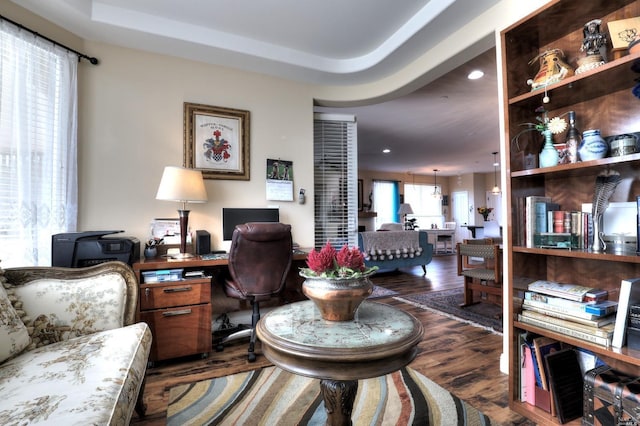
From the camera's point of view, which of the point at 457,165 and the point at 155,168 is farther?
the point at 457,165

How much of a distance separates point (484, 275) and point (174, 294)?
301cm

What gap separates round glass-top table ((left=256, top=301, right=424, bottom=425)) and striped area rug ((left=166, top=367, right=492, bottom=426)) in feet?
1.98

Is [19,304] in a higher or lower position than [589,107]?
lower

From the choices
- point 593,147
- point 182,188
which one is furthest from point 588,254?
point 182,188

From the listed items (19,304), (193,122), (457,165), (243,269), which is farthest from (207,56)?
(457,165)

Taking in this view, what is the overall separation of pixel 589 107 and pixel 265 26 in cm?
229

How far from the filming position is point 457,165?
27.7 feet

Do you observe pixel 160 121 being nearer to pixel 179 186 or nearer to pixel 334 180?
pixel 179 186

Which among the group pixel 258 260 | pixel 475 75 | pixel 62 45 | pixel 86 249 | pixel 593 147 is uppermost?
pixel 475 75

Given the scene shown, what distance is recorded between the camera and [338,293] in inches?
41.1

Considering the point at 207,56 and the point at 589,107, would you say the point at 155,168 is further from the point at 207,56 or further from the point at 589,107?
the point at 589,107

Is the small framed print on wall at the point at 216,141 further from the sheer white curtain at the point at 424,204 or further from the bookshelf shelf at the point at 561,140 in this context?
the sheer white curtain at the point at 424,204

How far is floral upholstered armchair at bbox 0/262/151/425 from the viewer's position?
3.01ft

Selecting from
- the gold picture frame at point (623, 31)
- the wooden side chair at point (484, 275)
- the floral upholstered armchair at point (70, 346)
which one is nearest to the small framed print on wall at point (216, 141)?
the floral upholstered armchair at point (70, 346)
